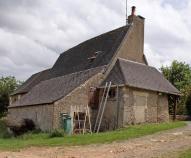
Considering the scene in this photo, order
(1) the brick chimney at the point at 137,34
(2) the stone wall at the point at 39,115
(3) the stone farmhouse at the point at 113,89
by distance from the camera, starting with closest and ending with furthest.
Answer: (3) the stone farmhouse at the point at 113,89, (2) the stone wall at the point at 39,115, (1) the brick chimney at the point at 137,34

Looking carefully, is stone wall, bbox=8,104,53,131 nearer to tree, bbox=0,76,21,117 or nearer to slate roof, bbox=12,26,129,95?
slate roof, bbox=12,26,129,95

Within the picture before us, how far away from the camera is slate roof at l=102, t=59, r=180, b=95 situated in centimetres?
3039

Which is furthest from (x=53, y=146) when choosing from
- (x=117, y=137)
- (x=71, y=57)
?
(x=71, y=57)

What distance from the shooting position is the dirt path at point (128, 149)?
16.5m

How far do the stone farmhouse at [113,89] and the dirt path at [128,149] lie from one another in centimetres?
809

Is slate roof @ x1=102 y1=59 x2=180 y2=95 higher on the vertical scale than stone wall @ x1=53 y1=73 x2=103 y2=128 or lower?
higher

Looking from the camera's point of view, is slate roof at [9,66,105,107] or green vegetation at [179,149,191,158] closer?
green vegetation at [179,149,191,158]

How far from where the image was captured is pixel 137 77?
31703 mm

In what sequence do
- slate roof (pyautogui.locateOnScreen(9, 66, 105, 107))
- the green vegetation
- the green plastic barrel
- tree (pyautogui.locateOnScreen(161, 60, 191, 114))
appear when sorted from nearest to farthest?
the green vegetation
the green plastic barrel
slate roof (pyautogui.locateOnScreen(9, 66, 105, 107))
tree (pyautogui.locateOnScreen(161, 60, 191, 114))

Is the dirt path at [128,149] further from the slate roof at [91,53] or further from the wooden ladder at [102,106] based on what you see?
the slate roof at [91,53]

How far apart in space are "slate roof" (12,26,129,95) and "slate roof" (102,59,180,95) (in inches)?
63.4

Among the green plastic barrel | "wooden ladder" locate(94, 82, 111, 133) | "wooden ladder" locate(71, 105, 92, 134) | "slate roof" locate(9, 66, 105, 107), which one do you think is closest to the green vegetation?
the green plastic barrel

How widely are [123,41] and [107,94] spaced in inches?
216

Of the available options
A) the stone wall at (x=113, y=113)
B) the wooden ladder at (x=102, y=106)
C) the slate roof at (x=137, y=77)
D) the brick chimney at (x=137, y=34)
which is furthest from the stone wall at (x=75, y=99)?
the brick chimney at (x=137, y=34)
